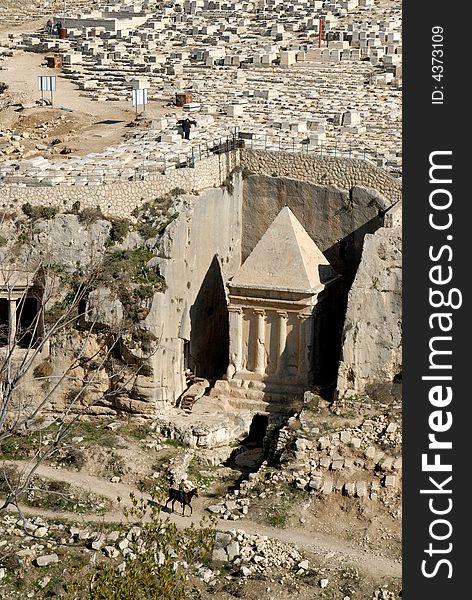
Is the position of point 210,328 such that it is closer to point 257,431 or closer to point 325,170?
point 257,431

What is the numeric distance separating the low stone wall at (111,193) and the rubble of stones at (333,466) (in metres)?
7.82

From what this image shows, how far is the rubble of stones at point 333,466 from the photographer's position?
36938 millimetres

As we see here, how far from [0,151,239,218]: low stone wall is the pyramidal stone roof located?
2.73 m

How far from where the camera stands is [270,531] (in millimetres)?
35844

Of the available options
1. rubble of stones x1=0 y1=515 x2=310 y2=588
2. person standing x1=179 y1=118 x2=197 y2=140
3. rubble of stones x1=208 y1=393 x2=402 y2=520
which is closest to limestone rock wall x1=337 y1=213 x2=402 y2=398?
rubble of stones x1=208 y1=393 x2=402 y2=520

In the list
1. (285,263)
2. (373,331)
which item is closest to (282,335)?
(285,263)

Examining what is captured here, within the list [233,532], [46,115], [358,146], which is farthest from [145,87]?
[233,532]

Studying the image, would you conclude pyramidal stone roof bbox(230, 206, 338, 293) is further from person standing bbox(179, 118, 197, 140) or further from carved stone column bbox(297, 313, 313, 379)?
person standing bbox(179, 118, 197, 140)

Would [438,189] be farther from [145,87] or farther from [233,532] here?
[145,87]

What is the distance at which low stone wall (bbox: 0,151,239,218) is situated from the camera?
42.7 meters

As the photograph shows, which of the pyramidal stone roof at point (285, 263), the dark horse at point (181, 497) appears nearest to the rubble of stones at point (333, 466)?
the dark horse at point (181, 497)

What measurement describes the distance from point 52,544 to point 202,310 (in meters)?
11.3

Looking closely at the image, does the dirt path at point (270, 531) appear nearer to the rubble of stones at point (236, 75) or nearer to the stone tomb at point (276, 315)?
the stone tomb at point (276, 315)

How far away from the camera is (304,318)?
4256 cm
